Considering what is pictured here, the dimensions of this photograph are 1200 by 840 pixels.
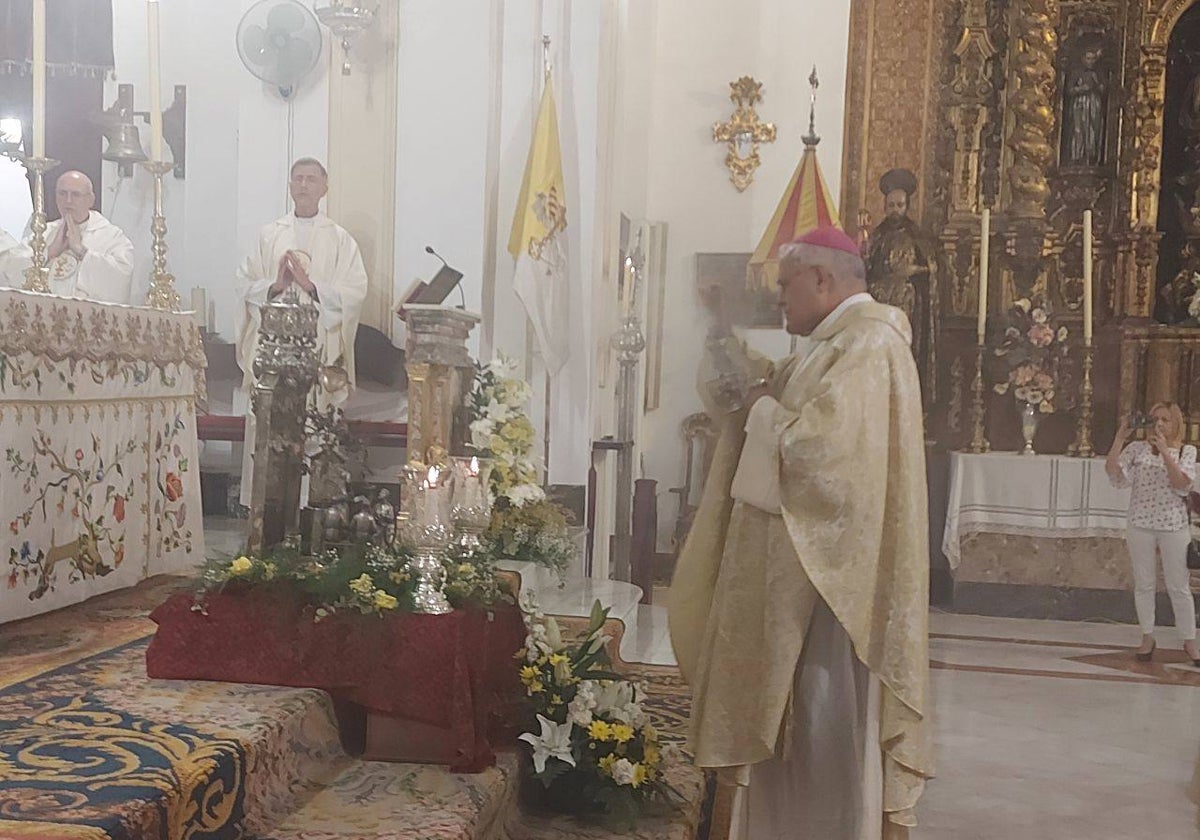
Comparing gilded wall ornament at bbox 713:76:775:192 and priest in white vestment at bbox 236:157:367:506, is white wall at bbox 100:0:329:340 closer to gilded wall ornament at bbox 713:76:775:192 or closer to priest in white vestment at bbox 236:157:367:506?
priest in white vestment at bbox 236:157:367:506

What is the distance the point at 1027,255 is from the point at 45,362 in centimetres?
422

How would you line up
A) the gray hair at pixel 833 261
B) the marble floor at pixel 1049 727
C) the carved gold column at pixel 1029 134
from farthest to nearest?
the carved gold column at pixel 1029 134 → the marble floor at pixel 1049 727 → the gray hair at pixel 833 261

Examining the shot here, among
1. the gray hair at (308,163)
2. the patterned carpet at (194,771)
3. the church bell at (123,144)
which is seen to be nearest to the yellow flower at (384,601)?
the patterned carpet at (194,771)

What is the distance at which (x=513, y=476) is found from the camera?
5578mm

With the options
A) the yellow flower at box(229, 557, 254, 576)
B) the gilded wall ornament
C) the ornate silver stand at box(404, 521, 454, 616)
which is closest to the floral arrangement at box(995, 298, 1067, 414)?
the gilded wall ornament

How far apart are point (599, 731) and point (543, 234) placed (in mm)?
2982

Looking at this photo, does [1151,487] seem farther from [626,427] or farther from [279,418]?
[279,418]

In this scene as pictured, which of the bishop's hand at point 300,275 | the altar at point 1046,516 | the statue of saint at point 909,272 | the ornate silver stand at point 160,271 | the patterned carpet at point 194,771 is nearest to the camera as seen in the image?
the patterned carpet at point 194,771

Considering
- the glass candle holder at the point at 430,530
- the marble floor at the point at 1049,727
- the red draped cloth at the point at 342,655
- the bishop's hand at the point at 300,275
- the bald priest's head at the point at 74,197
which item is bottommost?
the marble floor at the point at 1049,727

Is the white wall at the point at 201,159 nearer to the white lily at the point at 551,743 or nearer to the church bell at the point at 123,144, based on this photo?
the church bell at the point at 123,144

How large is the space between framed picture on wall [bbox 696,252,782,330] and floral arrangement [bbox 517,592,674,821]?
3.84ft

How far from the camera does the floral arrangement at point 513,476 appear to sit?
5426 millimetres

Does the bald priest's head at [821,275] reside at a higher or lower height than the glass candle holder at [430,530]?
higher

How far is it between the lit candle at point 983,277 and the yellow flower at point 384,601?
319cm
